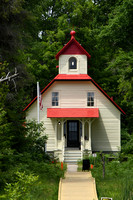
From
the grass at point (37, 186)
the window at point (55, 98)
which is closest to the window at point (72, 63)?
the window at point (55, 98)

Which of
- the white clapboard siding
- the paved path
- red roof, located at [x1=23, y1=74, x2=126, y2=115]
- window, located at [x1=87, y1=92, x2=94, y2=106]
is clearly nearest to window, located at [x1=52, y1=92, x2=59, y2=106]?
the white clapboard siding

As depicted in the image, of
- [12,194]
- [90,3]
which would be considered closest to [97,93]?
[90,3]

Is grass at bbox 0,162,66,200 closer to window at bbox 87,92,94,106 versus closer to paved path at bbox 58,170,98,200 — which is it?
paved path at bbox 58,170,98,200

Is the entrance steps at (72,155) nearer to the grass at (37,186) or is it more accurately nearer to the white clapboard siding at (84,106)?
the white clapboard siding at (84,106)

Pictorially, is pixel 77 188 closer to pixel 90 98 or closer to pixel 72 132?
pixel 90 98

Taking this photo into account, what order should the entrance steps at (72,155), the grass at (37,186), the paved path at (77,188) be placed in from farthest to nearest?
the entrance steps at (72,155) < the paved path at (77,188) < the grass at (37,186)

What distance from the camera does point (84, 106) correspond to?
96.0 ft

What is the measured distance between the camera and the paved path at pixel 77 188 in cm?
1435

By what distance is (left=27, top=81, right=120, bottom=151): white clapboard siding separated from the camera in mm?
29172

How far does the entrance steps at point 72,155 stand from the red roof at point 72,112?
2.77 metres

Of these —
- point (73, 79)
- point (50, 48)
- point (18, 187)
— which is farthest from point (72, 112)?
point (18, 187)

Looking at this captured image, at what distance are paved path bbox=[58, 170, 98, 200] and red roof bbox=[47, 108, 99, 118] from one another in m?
9.32

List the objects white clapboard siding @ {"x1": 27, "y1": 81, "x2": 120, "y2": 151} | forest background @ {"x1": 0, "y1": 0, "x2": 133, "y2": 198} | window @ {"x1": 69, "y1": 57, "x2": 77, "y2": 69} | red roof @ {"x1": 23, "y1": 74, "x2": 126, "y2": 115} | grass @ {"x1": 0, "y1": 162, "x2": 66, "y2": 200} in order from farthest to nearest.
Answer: window @ {"x1": 69, "y1": 57, "x2": 77, "y2": 69}
white clapboard siding @ {"x1": 27, "y1": 81, "x2": 120, "y2": 151}
red roof @ {"x1": 23, "y1": 74, "x2": 126, "y2": 115}
forest background @ {"x1": 0, "y1": 0, "x2": 133, "y2": 198}
grass @ {"x1": 0, "y1": 162, "x2": 66, "y2": 200}

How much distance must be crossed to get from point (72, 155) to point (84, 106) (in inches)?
159
